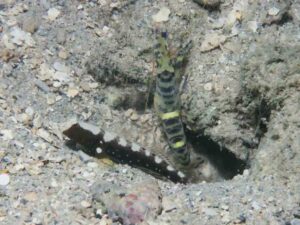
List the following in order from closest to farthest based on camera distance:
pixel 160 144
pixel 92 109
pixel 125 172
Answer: pixel 125 172 → pixel 92 109 → pixel 160 144

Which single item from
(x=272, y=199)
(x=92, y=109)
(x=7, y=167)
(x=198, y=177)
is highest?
(x=272, y=199)

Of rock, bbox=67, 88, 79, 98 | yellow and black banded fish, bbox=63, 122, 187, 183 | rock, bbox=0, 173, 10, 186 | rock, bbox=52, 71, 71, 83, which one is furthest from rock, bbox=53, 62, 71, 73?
rock, bbox=0, 173, 10, 186

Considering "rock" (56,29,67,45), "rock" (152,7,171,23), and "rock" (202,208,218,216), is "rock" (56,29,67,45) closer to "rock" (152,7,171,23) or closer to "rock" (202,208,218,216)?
"rock" (152,7,171,23)

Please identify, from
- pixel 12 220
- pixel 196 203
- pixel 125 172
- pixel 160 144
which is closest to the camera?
pixel 12 220

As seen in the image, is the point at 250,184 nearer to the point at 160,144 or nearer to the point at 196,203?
the point at 196,203

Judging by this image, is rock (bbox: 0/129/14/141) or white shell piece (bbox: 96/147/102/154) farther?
white shell piece (bbox: 96/147/102/154)

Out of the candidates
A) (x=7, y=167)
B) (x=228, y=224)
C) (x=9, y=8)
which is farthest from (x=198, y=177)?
(x=9, y=8)
